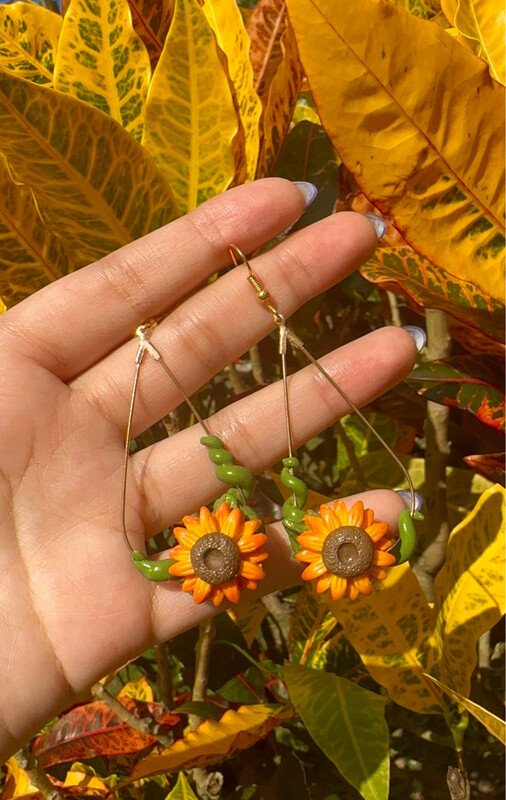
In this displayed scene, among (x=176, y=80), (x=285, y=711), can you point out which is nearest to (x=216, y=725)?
(x=285, y=711)

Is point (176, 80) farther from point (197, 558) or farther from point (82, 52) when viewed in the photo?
point (197, 558)

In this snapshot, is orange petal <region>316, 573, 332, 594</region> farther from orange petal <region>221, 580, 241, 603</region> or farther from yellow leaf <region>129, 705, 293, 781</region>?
yellow leaf <region>129, 705, 293, 781</region>

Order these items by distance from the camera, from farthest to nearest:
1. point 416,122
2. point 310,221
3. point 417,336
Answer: point 310,221, point 417,336, point 416,122

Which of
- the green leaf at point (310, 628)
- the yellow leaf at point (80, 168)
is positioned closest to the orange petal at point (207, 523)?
the green leaf at point (310, 628)

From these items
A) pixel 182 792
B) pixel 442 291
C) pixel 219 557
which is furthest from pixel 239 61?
pixel 182 792

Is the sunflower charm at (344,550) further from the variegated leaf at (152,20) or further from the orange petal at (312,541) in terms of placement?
the variegated leaf at (152,20)

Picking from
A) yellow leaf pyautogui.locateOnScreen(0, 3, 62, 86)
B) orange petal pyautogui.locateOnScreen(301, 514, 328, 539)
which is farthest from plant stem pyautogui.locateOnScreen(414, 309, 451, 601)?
yellow leaf pyautogui.locateOnScreen(0, 3, 62, 86)

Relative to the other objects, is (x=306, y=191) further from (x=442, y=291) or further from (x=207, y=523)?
(x=207, y=523)
